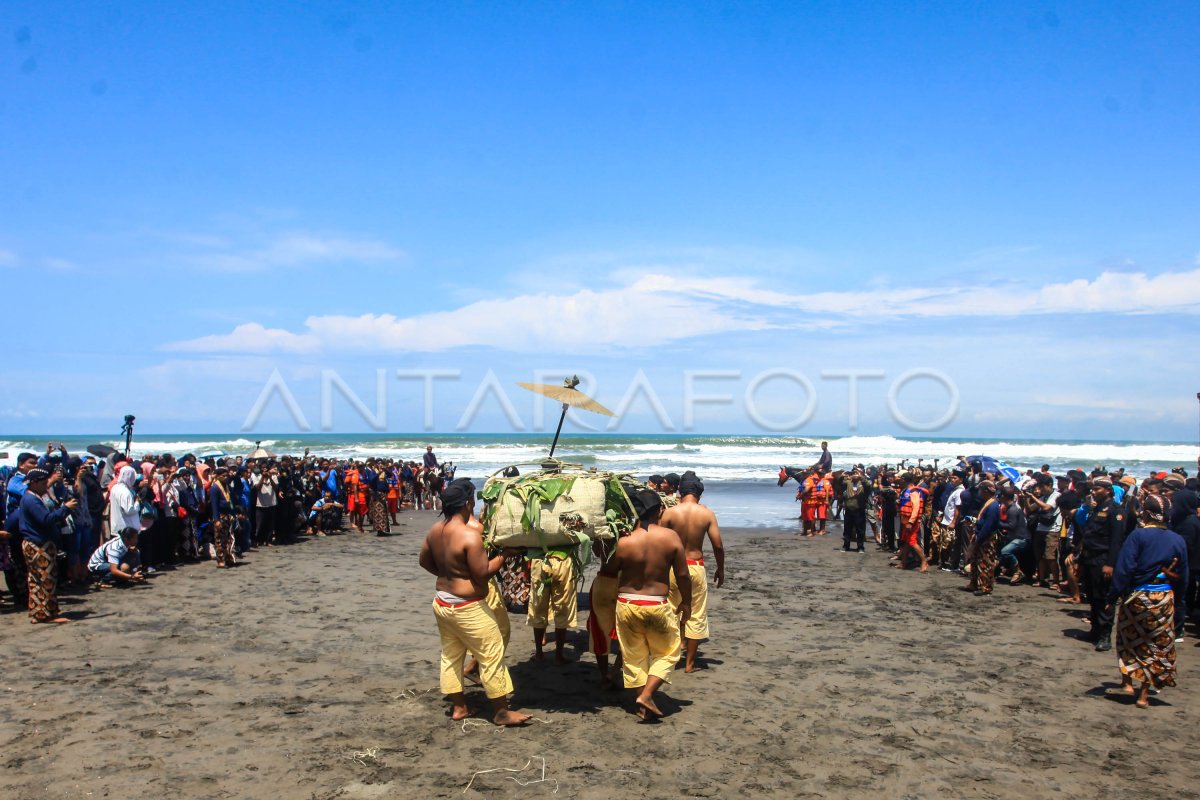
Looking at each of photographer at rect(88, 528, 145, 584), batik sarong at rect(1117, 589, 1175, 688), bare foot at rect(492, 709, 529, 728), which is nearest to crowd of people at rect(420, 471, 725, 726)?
bare foot at rect(492, 709, 529, 728)

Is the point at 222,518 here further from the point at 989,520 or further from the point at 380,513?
the point at 989,520

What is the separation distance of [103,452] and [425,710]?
37.8 feet

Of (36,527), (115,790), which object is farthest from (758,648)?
(36,527)

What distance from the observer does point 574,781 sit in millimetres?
5379

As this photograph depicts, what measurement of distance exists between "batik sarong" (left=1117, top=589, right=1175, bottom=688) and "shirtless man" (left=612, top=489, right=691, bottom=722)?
13.3 ft

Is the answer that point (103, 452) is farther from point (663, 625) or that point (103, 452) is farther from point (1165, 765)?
point (1165, 765)

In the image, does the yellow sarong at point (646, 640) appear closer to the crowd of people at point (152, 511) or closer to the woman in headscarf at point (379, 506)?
the crowd of people at point (152, 511)

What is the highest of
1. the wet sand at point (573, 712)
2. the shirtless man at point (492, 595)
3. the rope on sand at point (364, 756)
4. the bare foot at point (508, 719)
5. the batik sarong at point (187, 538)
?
the shirtless man at point (492, 595)

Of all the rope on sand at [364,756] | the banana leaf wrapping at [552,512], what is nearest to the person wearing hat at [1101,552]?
the banana leaf wrapping at [552,512]

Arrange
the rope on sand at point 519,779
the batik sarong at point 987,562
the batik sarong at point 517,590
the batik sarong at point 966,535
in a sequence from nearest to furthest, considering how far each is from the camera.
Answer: the rope on sand at point 519,779, the batik sarong at point 517,590, the batik sarong at point 987,562, the batik sarong at point 966,535

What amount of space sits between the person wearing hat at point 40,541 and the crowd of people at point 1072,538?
11.2m

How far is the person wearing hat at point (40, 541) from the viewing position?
918cm

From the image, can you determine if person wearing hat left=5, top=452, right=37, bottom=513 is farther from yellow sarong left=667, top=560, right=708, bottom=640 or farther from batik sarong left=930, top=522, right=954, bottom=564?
batik sarong left=930, top=522, right=954, bottom=564

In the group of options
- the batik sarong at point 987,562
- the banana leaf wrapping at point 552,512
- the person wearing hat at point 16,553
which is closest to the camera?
the banana leaf wrapping at point 552,512
